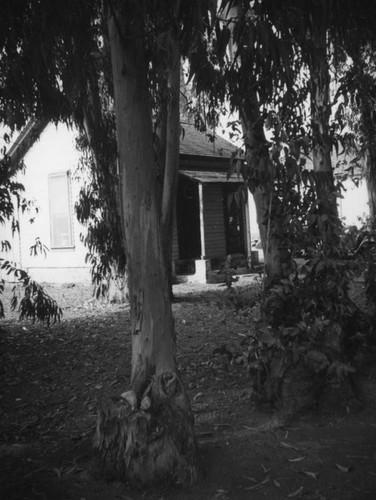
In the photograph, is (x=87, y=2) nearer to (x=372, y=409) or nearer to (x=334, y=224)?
(x=334, y=224)

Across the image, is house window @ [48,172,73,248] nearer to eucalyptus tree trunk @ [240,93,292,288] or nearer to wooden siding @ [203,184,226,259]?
wooden siding @ [203,184,226,259]

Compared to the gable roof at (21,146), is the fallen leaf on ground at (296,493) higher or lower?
lower

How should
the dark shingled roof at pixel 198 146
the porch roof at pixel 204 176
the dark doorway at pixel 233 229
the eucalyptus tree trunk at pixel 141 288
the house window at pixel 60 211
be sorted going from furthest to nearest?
the dark doorway at pixel 233 229 → the dark shingled roof at pixel 198 146 → the house window at pixel 60 211 → the porch roof at pixel 204 176 → the eucalyptus tree trunk at pixel 141 288

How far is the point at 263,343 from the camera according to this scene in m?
3.71

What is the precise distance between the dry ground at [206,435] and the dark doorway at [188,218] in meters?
9.73

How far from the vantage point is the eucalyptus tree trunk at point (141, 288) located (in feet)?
9.96

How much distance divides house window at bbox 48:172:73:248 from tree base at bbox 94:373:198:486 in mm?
13232

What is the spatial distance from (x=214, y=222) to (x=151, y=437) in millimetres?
14424

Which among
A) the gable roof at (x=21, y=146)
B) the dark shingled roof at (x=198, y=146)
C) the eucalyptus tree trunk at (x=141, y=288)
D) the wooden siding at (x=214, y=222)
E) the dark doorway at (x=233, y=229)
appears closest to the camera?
the eucalyptus tree trunk at (x=141, y=288)

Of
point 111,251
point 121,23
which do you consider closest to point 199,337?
point 111,251

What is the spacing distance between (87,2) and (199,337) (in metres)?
4.90

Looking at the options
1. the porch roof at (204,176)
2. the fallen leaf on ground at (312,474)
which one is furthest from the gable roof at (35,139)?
the fallen leaf on ground at (312,474)

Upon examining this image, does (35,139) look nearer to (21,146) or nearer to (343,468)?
(21,146)

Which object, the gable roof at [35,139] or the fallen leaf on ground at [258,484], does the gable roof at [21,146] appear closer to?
the gable roof at [35,139]
